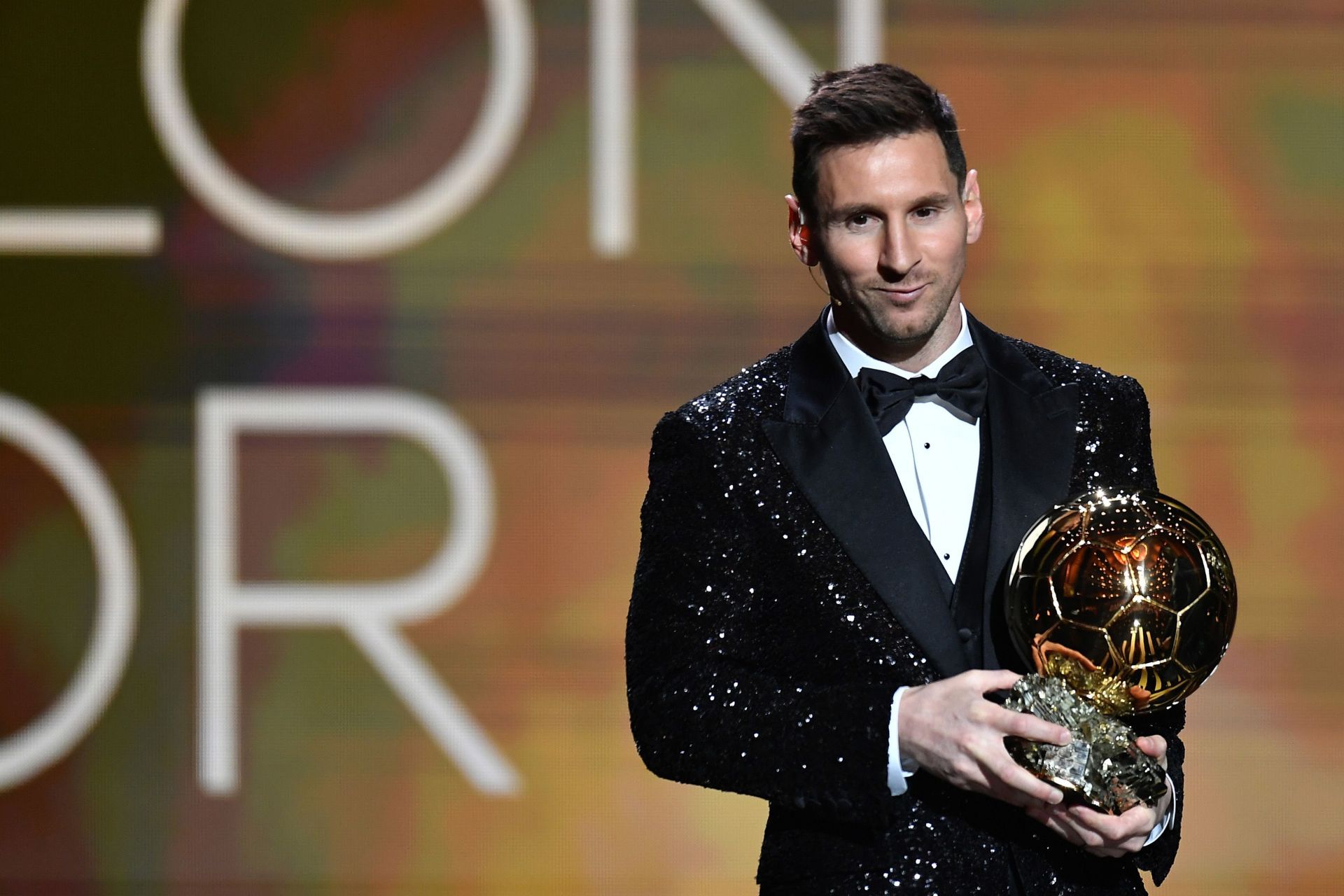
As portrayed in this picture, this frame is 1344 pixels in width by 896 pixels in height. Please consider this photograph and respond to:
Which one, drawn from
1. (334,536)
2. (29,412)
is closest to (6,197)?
(29,412)

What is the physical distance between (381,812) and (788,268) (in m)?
1.34

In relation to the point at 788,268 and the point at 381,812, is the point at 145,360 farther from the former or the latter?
the point at 788,268

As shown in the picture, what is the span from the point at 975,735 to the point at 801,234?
22.0 inches

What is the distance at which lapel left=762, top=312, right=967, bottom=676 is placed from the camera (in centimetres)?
151

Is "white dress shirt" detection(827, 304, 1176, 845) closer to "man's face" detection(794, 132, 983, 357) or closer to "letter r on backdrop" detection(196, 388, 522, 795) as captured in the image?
"man's face" detection(794, 132, 983, 357)

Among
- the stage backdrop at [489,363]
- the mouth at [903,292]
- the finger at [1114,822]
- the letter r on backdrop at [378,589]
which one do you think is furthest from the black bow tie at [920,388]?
the letter r on backdrop at [378,589]

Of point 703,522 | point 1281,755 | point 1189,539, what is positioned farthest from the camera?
point 1281,755

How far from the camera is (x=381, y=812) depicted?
319 centimetres

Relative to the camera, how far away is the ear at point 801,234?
162cm

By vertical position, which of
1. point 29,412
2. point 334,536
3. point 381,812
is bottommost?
point 381,812

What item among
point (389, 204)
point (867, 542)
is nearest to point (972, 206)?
point (867, 542)

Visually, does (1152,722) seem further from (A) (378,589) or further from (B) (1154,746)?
(A) (378,589)

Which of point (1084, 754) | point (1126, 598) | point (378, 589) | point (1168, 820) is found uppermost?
point (1126, 598)

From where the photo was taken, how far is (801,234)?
1635 millimetres
